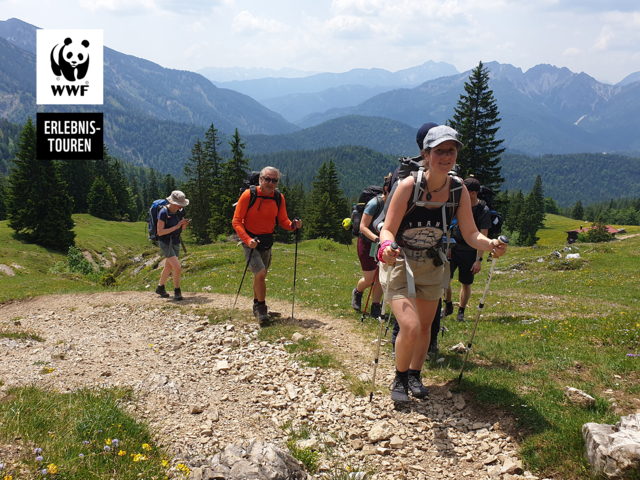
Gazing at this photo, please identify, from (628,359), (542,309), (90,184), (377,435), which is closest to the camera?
(377,435)

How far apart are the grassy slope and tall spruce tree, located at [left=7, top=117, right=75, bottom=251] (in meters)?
33.3

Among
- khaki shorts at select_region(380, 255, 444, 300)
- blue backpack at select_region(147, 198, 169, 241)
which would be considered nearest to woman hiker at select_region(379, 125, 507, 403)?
khaki shorts at select_region(380, 255, 444, 300)

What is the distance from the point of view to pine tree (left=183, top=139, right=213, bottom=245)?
61.8 metres

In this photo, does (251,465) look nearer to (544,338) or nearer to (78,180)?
(544,338)

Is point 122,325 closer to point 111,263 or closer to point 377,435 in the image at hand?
point 377,435

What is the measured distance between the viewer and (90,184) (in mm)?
84938

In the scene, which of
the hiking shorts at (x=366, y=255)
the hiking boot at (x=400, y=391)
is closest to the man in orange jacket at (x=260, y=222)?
the hiking shorts at (x=366, y=255)

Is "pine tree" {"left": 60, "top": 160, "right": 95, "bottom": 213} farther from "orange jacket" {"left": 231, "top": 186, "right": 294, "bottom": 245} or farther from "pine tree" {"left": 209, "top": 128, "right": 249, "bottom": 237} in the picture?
"orange jacket" {"left": 231, "top": 186, "right": 294, "bottom": 245}

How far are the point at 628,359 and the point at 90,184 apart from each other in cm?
9843

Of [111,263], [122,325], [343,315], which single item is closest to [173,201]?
[122,325]

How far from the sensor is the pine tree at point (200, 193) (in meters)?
61.8

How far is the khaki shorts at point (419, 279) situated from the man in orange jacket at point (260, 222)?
411cm

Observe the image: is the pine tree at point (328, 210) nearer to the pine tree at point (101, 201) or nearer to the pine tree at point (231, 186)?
the pine tree at point (231, 186)

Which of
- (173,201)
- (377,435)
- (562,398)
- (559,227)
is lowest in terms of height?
(559,227)
